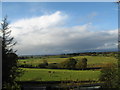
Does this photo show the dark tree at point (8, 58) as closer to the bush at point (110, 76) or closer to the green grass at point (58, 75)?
the green grass at point (58, 75)

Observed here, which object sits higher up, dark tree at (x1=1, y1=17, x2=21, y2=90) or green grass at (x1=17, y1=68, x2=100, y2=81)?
dark tree at (x1=1, y1=17, x2=21, y2=90)

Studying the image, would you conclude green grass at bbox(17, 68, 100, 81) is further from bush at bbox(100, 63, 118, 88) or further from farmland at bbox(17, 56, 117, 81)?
bush at bbox(100, 63, 118, 88)

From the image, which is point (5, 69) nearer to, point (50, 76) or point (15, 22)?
point (15, 22)

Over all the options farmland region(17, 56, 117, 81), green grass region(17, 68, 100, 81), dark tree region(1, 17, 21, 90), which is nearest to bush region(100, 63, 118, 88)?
farmland region(17, 56, 117, 81)

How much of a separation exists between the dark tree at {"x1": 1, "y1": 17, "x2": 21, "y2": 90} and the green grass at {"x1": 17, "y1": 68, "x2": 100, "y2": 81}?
3.44 feet

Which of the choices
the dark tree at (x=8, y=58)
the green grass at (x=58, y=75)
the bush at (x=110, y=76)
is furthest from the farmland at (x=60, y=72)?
the dark tree at (x=8, y=58)

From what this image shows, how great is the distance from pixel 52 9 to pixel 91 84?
2858mm

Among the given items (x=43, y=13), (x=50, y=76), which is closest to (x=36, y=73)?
(x=50, y=76)

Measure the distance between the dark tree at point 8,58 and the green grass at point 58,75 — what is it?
105 centimetres

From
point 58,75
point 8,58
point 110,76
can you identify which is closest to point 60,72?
point 58,75

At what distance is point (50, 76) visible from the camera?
7.08 metres

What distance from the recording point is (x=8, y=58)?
204 inches

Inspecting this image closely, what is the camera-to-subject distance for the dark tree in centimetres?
505

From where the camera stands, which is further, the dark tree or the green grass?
the green grass
